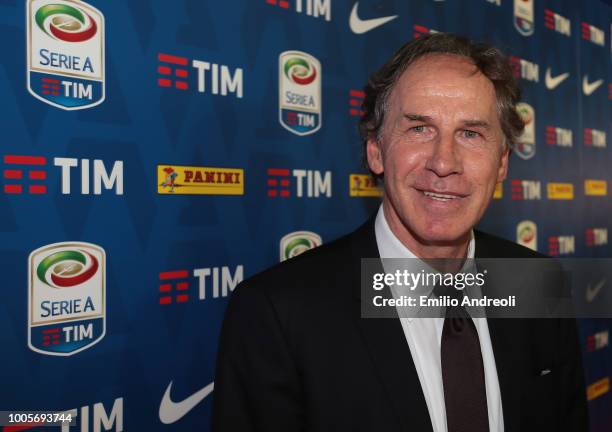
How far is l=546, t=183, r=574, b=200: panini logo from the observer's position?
2691 mm

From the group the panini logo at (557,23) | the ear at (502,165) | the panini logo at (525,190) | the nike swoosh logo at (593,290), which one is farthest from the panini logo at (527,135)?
the ear at (502,165)

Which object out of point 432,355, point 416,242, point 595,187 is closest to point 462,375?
point 432,355

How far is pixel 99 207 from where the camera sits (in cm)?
130

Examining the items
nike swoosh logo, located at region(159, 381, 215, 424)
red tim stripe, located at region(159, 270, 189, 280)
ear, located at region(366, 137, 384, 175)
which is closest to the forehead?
ear, located at region(366, 137, 384, 175)

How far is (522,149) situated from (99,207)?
1935 millimetres

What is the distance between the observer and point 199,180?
148cm

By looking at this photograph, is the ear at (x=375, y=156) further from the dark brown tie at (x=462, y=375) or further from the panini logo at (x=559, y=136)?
the panini logo at (x=559, y=136)

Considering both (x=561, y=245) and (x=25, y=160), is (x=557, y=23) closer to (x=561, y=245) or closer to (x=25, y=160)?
(x=561, y=245)

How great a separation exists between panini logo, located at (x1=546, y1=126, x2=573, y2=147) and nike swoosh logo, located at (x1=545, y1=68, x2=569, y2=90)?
0.20 metres

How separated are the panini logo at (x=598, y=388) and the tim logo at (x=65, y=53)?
275 centimetres

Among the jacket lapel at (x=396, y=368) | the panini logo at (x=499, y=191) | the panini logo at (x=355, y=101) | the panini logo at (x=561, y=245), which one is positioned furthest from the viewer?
the panini logo at (x=561, y=245)

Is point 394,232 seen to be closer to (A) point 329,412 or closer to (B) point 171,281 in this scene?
(A) point 329,412

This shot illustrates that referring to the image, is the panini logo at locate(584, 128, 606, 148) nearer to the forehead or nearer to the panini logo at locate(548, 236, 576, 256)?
the panini logo at locate(548, 236, 576, 256)

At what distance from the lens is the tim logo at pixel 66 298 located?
121 centimetres
